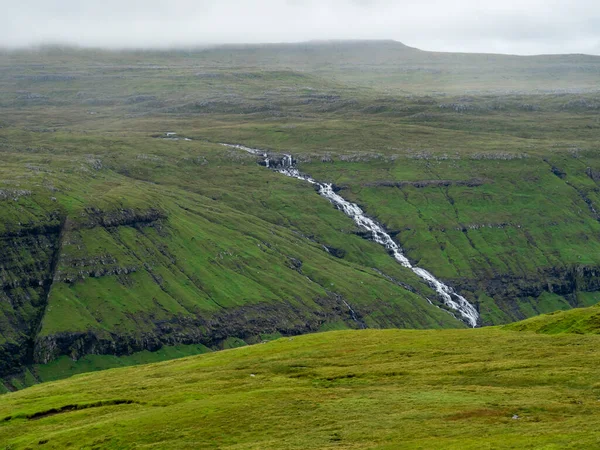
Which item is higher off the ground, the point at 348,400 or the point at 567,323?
the point at 348,400

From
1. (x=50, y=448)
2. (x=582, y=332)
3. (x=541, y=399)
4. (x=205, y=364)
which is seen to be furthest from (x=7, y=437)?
(x=582, y=332)

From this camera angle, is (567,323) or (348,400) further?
(567,323)

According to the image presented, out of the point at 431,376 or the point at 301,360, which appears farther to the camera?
the point at 301,360

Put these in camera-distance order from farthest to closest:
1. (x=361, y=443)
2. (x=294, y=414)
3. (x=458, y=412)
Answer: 1. (x=294, y=414)
2. (x=458, y=412)
3. (x=361, y=443)

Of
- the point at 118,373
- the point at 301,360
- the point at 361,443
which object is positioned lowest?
the point at 118,373

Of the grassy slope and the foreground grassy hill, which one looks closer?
the foreground grassy hill

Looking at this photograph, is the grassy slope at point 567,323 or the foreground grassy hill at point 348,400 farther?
the grassy slope at point 567,323

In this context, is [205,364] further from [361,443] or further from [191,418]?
[361,443]

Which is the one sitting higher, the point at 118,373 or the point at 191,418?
the point at 191,418
